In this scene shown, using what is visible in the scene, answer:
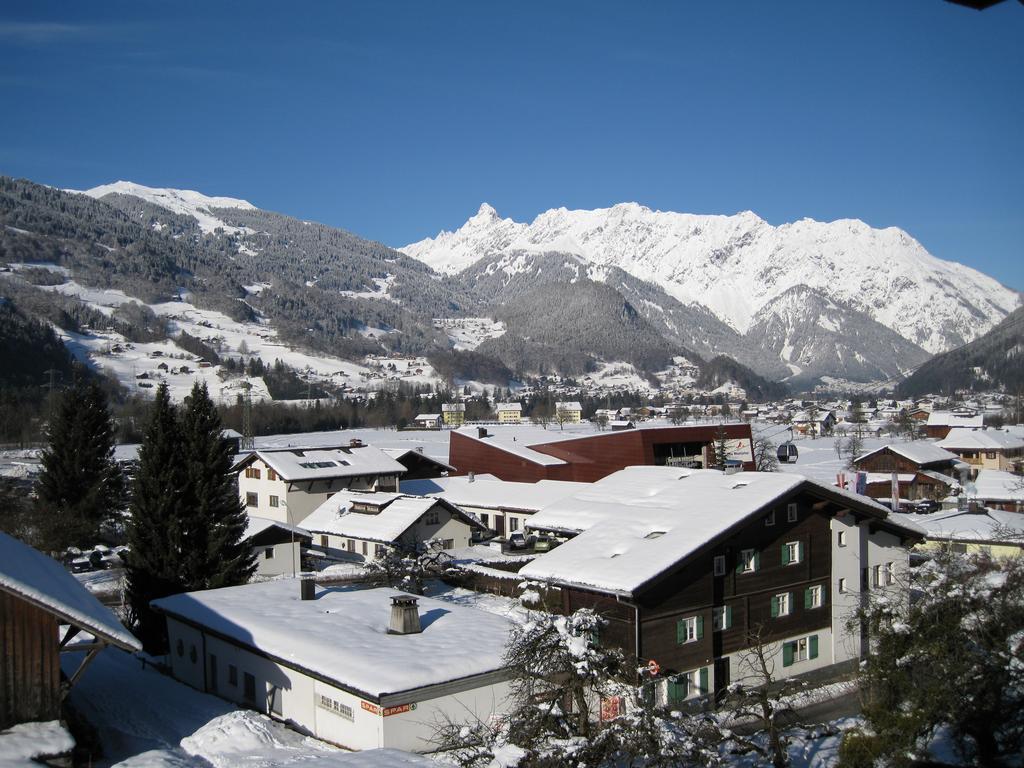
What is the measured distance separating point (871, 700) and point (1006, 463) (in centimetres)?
7610

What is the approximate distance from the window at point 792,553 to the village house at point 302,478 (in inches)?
1196

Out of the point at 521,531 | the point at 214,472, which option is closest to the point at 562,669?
the point at 214,472

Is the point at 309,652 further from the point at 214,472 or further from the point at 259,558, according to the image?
the point at 259,558

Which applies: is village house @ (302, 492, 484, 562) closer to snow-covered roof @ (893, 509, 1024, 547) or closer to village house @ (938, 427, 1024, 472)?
snow-covered roof @ (893, 509, 1024, 547)

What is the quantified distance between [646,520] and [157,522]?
1557 cm

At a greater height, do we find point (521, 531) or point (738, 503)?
point (738, 503)

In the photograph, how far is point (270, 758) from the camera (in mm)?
17047

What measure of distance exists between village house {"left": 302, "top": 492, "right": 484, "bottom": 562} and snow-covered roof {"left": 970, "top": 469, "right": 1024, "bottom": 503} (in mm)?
29627

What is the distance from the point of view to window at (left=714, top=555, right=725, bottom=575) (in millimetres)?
23969

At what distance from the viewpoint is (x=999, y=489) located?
53094 millimetres

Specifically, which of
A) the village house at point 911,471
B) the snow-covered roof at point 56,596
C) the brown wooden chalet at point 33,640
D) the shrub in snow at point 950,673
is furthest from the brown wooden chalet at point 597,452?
the brown wooden chalet at point 33,640

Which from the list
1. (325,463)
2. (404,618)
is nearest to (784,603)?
(404,618)

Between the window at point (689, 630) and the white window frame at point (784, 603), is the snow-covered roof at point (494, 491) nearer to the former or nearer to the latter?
the white window frame at point (784, 603)

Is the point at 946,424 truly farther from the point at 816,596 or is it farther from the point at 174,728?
the point at 174,728
